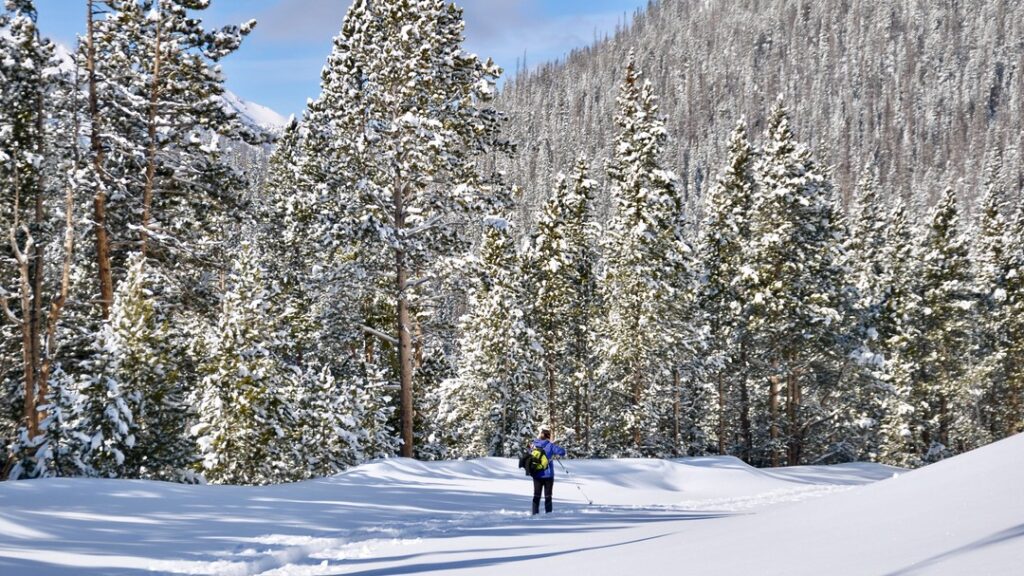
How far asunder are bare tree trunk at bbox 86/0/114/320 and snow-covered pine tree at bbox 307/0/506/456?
530 cm

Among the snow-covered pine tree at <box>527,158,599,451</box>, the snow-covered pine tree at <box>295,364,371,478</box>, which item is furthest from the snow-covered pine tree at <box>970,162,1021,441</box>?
the snow-covered pine tree at <box>295,364,371,478</box>

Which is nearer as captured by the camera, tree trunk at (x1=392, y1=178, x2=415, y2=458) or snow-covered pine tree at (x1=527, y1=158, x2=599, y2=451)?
tree trunk at (x1=392, y1=178, x2=415, y2=458)

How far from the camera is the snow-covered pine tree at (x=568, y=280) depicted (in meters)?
31.3

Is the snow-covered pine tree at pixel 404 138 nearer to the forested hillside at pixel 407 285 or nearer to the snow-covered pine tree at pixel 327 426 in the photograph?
the forested hillside at pixel 407 285

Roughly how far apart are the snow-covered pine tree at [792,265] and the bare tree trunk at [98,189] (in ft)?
75.9

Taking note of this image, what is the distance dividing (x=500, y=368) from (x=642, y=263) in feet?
25.2

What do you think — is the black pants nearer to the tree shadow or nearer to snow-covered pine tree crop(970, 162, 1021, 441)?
the tree shadow

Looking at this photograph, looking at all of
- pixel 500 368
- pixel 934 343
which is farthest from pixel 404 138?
pixel 934 343

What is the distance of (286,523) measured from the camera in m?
9.93

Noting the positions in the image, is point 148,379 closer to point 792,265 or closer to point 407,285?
point 407,285

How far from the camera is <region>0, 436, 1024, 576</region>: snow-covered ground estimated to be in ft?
16.0

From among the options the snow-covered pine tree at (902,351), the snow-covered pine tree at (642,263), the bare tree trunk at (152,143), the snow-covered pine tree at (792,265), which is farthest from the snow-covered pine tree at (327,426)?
the snow-covered pine tree at (902,351)

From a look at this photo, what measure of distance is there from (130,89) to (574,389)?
81.2ft

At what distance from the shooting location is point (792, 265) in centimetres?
2773
